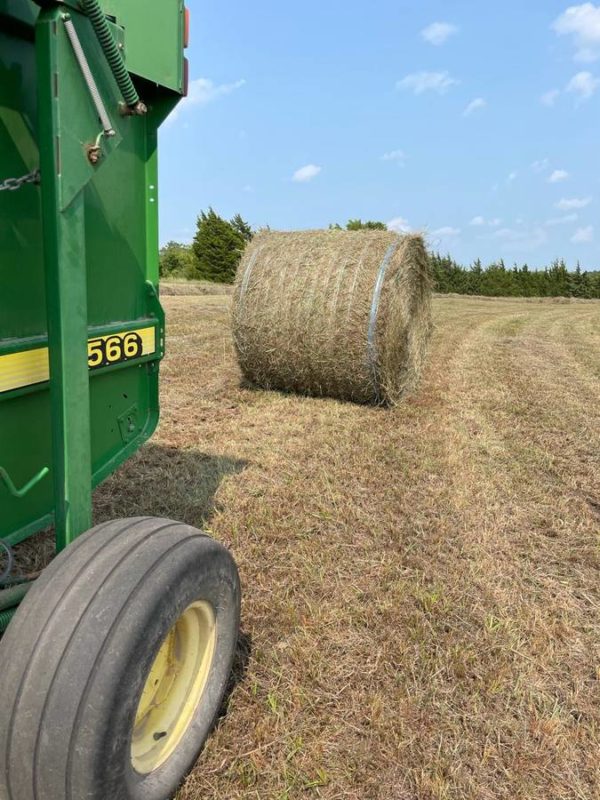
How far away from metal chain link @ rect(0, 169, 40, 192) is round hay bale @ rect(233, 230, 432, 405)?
14.8 ft

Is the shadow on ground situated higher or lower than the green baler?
lower

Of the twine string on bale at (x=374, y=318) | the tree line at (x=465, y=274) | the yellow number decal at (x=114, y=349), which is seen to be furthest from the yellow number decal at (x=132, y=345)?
the tree line at (x=465, y=274)

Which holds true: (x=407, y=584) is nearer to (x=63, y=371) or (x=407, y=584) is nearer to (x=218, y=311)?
(x=63, y=371)

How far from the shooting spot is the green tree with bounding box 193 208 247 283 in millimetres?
40912

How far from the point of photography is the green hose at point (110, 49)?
1571 mm

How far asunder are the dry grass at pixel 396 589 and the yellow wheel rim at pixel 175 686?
0.16 metres

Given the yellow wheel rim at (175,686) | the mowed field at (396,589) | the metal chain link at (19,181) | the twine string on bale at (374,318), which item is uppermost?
the metal chain link at (19,181)

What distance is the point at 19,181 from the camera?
158 cm

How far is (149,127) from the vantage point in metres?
2.44

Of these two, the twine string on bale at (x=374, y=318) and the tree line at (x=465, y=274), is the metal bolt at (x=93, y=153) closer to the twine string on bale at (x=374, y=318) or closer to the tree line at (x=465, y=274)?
the twine string on bale at (x=374, y=318)

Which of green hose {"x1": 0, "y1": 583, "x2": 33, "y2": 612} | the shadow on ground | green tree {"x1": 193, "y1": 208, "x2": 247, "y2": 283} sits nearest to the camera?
green hose {"x1": 0, "y1": 583, "x2": 33, "y2": 612}

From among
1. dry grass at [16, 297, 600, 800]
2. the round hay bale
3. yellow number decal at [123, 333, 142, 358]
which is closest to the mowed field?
dry grass at [16, 297, 600, 800]

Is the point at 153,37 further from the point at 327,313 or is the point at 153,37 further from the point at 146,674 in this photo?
the point at 327,313

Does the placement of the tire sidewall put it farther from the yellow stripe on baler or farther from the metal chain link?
the metal chain link
